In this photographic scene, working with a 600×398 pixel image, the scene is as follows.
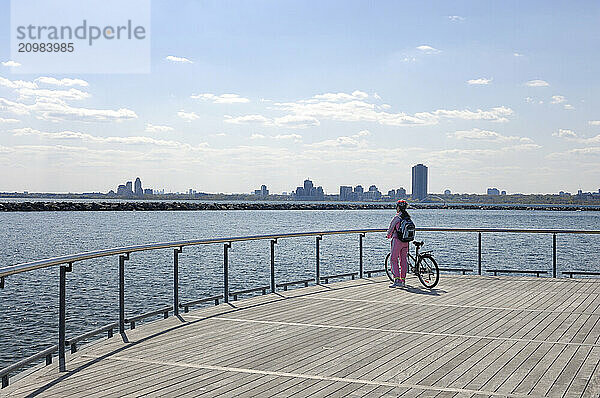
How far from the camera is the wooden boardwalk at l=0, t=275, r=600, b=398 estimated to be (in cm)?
506

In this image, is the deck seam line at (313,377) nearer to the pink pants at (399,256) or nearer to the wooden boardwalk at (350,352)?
the wooden boardwalk at (350,352)

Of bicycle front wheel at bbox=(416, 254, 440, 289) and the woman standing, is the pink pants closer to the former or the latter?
the woman standing

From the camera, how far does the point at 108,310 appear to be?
18.0 metres

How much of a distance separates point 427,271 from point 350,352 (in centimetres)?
497

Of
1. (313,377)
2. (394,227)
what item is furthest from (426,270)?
(313,377)

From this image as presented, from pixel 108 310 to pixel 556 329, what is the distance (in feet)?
44.4

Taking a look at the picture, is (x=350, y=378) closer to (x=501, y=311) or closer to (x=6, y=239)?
(x=501, y=311)

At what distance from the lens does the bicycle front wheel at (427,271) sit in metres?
10.8

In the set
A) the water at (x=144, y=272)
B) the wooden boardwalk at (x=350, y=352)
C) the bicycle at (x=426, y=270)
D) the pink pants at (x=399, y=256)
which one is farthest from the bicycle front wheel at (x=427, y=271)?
the water at (x=144, y=272)

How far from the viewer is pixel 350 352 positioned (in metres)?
6.23

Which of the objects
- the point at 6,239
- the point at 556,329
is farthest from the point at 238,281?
the point at 6,239

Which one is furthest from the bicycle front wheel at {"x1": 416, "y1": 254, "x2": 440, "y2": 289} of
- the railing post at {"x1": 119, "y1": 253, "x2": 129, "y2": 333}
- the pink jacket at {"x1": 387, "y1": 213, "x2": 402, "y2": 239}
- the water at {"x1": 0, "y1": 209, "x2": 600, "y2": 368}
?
the railing post at {"x1": 119, "y1": 253, "x2": 129, "y2": 333}

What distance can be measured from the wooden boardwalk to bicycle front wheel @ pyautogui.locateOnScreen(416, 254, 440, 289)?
119cm

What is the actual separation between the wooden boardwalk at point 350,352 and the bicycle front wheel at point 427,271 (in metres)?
1.19
